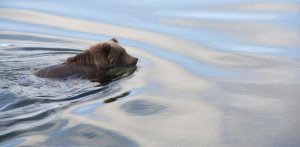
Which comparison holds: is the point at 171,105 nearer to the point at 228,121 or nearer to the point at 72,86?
the point at 228,121

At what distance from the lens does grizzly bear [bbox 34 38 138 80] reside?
9.41 metres

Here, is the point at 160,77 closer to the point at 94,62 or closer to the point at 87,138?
the point at 94,62

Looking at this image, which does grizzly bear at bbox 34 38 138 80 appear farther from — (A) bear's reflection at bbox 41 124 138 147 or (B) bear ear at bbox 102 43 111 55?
(A) bear's reflection at bbox 41 124 138 147

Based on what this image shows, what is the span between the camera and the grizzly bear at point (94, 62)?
371 inches

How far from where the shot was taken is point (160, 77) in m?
9.10

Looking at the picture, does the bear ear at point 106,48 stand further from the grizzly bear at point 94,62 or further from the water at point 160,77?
the water at point 160,77

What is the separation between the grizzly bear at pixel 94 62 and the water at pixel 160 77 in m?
0.33

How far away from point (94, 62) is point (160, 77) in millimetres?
1594

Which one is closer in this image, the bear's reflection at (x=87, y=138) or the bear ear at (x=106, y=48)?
the bear's reflection at (x=87, y=138)

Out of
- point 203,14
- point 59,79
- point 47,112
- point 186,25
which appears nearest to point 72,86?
point 59,79

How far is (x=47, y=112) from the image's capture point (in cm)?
727

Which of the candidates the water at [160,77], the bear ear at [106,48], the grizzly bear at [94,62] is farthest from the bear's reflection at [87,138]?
the bear ear at [106,48]

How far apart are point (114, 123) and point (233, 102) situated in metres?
1.65

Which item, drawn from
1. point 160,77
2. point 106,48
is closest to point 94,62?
point 106,48
